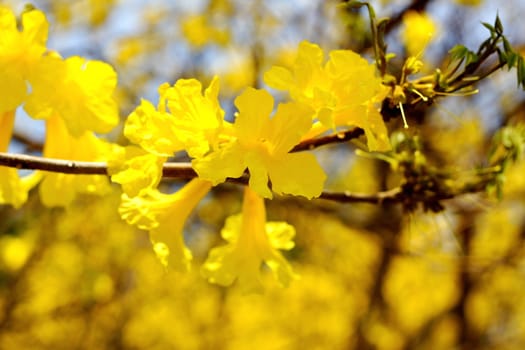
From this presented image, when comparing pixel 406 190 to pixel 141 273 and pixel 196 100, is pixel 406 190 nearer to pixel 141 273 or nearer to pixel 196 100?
pixel 196 100

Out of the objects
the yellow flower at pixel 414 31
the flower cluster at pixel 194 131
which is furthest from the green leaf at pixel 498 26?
the yellow flower at pixel 414 31

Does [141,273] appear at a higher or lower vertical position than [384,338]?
higher

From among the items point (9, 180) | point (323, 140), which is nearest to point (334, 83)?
point (323, 140)

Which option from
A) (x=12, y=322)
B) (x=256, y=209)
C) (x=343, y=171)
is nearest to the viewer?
(x=256, y=209)

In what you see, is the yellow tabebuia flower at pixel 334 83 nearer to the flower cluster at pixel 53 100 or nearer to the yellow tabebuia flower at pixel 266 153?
the yellow tabebuia flower at pixel 266 153

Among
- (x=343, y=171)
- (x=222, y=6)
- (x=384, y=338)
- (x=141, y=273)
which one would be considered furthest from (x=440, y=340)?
(x=222, y=6)

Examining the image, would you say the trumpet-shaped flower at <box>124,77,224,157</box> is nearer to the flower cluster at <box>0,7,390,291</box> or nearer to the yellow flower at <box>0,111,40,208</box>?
the flower cluster at <box>0,7,390,291</box>

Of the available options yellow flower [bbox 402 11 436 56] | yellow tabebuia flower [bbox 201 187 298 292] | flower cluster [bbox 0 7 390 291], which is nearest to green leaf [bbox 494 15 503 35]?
flower cluster [bbox 0 7 390 291]

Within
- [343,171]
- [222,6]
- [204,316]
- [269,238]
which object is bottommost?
[204,316]
